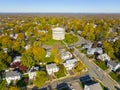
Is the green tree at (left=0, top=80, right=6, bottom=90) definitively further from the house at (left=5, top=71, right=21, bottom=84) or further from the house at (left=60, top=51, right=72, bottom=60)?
the house at (left=60, top=51, right=72, bottom=60)

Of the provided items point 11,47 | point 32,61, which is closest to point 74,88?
point 32,61

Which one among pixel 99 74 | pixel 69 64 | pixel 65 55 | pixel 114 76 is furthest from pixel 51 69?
pixel 114 76

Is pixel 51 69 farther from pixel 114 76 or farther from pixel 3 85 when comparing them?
pixel 114 76

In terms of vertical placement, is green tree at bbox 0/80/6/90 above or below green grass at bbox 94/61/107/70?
above

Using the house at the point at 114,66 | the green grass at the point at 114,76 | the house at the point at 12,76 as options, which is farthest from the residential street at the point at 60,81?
the house at the point at 114,66

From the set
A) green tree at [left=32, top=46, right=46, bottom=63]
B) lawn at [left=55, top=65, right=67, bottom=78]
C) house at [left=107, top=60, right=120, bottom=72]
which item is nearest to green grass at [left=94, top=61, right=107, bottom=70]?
house at [left=107, top=60, right=120, bottom=72]

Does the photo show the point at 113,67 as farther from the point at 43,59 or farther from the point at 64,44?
the point at 64,44

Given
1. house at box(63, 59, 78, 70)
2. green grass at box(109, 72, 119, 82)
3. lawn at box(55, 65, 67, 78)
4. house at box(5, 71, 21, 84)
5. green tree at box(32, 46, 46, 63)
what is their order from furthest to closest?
green tree at box(32, 46, 46, 63) < house at box(63, 59, 78, 70) < lawn at box(55, 65, 67, 78) < green grass at box(109, 72, 119, 82) < house at box(5, 71, 21, 84)

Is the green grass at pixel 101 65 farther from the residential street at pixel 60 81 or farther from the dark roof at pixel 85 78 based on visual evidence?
the residential street at pixel 60 81
